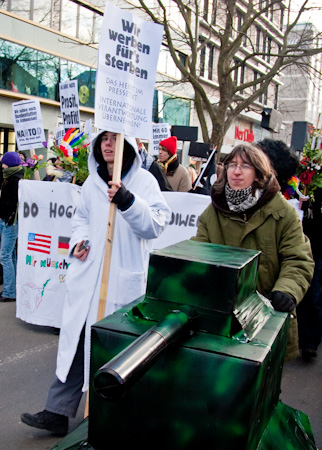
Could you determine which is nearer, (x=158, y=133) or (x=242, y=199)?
(x=242, y=199)


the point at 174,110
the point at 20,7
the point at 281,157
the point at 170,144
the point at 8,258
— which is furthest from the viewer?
the point at 174,110

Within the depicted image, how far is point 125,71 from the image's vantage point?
297 centimetres

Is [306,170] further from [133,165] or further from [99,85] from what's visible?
[99,85]

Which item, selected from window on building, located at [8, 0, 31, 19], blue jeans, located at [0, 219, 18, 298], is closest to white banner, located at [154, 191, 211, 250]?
blue jeans, located at [0, 219, 18, 298]

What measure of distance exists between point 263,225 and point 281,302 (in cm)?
46

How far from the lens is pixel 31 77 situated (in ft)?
65.6

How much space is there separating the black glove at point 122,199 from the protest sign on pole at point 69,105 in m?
3.88

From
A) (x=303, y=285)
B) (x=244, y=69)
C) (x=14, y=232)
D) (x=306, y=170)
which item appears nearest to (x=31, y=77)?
(x=14, y=232)

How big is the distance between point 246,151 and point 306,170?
3.16 meters

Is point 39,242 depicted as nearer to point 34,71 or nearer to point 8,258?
point 8,258

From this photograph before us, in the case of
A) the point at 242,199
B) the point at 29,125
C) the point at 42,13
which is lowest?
the point at 242,199

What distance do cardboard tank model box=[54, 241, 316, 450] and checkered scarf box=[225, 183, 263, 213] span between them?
667 millimetres

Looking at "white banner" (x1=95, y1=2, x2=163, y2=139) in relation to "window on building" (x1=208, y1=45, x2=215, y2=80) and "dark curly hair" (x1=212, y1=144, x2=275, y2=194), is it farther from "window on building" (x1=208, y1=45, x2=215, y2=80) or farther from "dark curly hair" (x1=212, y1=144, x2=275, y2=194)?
"window on building" (x1=208, y1=45, x2=215, y2=80)

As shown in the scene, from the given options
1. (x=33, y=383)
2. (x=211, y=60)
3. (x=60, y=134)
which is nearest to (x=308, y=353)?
(x=33, y=383)
